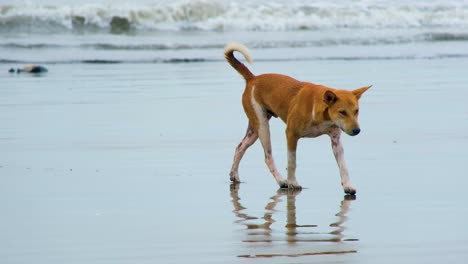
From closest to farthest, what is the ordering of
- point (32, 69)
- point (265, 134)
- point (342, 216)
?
point (342, 216) → point (265, 134) → point (32, 69)

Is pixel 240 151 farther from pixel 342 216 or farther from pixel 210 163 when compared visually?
pixel 342 216

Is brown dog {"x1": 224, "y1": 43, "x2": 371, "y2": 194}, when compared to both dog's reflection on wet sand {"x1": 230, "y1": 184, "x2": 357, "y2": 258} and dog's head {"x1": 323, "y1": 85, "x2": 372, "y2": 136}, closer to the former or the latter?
dog's head {"x1": 323, "y1": 85, "x2": 372, "y2": 136}

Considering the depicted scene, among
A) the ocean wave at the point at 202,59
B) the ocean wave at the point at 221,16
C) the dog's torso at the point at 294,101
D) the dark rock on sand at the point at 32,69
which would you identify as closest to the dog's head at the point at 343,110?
the dog's torso at the point at 294,101

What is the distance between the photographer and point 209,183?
8.90 meters

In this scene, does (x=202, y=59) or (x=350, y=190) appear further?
(x=202, y=59)

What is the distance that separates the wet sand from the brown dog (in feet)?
0.72

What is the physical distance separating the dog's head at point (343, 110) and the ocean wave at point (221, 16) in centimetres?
2222

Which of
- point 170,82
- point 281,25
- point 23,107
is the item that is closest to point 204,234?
point 23,107

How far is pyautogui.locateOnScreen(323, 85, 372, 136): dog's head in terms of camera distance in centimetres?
810

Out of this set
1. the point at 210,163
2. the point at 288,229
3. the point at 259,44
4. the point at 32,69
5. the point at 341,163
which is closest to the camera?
the point at 288,229

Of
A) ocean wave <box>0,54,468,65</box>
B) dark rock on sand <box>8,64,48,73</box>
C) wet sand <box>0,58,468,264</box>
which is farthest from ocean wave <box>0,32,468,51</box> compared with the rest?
wet sand <box>0,58,468,264</box>

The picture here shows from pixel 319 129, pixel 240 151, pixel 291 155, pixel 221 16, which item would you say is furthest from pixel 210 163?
pixel 221 16

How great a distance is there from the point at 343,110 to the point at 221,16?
23.7 meters

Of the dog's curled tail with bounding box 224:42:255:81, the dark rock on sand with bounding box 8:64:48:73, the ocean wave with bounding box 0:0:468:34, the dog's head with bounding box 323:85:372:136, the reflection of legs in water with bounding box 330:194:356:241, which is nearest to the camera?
→ the reflection of legs in water with bounding box 330:194:356:241
